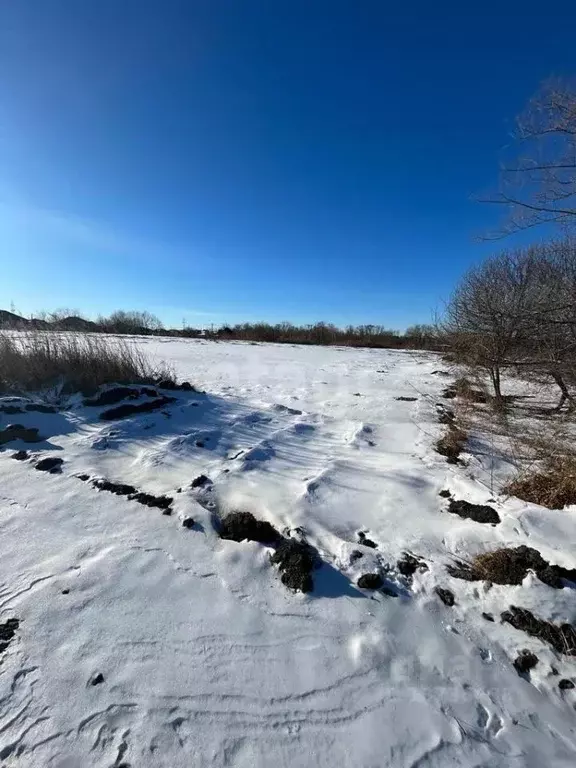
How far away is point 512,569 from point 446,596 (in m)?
0.53

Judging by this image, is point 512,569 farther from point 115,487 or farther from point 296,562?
point 115,487

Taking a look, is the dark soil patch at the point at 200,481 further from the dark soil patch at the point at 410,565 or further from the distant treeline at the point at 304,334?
the distant treeline at the point at 304,334

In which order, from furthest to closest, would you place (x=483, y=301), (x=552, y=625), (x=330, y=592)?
(x=483, y=301)
(x=330, y=592)
(x=552, y=625)

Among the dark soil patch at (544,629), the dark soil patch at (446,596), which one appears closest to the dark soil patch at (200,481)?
the dark soil patch at (446,596)

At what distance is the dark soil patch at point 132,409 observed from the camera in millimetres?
5789

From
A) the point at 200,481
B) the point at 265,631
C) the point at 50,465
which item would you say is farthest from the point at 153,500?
the point at 265,631

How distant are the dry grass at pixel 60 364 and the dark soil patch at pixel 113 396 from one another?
57 centimetres

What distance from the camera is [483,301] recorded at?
7.59 meters

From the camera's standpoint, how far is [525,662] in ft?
6.52

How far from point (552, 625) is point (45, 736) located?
106 inches

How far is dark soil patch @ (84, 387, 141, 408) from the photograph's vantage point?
6.31 metres

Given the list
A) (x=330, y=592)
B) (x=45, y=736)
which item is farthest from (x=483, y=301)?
(x=45, y=736)

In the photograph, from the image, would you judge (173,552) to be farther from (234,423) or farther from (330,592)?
(234,423)

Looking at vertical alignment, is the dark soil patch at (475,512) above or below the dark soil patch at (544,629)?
above
